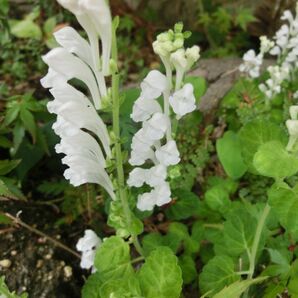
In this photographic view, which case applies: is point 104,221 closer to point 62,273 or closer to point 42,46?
point 62,273

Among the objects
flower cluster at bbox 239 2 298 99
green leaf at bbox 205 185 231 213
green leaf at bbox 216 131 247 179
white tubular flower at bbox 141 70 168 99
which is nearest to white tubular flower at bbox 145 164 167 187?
white tubular flower at bbox 141 70 168 99

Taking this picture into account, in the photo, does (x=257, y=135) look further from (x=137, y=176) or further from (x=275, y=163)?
(x=137, y=176)

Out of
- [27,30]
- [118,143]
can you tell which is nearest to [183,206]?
[118,143]

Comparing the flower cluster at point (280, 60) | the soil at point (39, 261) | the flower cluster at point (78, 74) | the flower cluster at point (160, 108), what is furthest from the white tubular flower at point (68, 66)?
the flower cluster at point (280, 60)

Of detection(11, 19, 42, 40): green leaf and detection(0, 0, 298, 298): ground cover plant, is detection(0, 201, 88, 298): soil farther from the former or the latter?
detection(11, 19, 42, 40): green leaf

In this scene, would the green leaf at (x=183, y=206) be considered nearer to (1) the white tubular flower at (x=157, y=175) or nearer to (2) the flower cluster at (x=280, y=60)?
(1) the white tubular flower at (x=157, y=175)

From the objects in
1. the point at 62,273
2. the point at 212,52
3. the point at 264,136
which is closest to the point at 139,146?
the point at 264,136

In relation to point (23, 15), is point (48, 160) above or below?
below
